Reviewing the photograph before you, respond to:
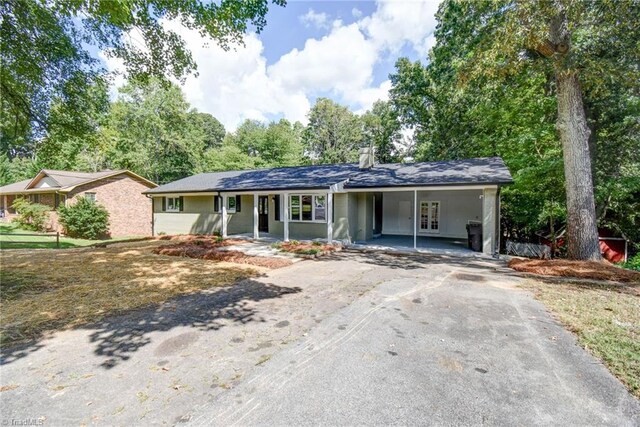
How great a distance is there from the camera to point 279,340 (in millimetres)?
4258

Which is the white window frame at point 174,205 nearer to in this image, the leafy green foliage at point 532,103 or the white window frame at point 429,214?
the white window frame at point 429,214

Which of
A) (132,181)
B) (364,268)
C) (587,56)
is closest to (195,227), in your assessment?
(132,181)

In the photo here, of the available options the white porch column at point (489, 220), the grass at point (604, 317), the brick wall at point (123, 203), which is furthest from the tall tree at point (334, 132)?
the grass at point (604, 317)

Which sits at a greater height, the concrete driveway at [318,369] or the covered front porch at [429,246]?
the covered front porch at [429,246]

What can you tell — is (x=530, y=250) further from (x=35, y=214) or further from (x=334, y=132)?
(x=334, y=132)

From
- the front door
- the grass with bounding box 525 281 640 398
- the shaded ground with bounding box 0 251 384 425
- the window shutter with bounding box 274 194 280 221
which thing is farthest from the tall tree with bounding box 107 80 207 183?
the grass with bounding box 525 281 640 398

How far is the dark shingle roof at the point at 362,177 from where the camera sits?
11602mm

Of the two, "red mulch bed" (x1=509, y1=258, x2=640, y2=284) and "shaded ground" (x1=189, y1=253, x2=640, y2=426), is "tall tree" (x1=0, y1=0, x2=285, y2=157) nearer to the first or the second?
"shaded ground" (x1=189, y1=253, x2=640, y2=426)

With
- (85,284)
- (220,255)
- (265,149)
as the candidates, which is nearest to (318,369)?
(85,284)

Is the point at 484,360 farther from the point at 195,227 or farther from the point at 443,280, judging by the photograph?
the point at 195,227

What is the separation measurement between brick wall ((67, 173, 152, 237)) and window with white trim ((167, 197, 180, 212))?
477 centimetres

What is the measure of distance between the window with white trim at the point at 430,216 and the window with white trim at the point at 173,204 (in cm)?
1469

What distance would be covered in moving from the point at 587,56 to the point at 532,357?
1030 centimetres

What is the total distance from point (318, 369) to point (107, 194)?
2338cm
